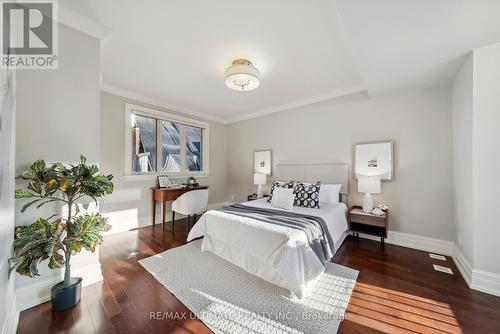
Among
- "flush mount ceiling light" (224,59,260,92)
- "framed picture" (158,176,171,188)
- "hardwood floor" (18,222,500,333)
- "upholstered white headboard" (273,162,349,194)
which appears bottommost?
"hardwood floor" (18,222,500,333)

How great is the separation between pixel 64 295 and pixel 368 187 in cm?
371

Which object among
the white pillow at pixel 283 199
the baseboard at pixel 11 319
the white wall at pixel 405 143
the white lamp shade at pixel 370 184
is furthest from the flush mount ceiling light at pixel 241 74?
the baseboard at pixel 11 319

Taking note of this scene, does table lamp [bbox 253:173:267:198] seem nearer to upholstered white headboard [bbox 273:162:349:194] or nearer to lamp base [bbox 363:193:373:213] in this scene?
upholstered white headboard [bbox 273:162:349:194]

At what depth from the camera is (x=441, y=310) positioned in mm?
1624

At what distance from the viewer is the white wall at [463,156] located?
2023 millimetres

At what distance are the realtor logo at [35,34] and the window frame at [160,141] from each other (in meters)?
1.85

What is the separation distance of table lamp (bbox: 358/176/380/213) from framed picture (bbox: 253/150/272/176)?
80.9 inches

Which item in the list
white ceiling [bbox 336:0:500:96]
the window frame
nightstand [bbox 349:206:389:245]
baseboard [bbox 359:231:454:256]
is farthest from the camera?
the window frame

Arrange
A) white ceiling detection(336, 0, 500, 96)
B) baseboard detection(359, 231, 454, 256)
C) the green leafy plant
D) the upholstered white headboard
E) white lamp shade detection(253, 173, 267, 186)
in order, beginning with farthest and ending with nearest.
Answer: white lamp shade detection(253, 173, 267, 186)
the upholstered white headboard
baseboard detection(359, 231, 454, 256)
white ceiling detection(336, 0, 500, 96)
the green leafy plant

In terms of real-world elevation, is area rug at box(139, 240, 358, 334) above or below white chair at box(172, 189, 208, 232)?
below

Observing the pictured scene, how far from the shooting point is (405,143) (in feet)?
9.62

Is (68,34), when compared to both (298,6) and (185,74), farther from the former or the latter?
(298,6)

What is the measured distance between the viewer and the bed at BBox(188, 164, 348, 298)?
1784 millimetres

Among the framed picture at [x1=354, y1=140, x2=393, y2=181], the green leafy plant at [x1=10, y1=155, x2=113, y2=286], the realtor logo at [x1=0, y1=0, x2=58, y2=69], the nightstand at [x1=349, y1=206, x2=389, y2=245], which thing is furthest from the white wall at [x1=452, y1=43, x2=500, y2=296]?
the realtor logo at [x1=0, y1=0, x2=58, y2=69]
